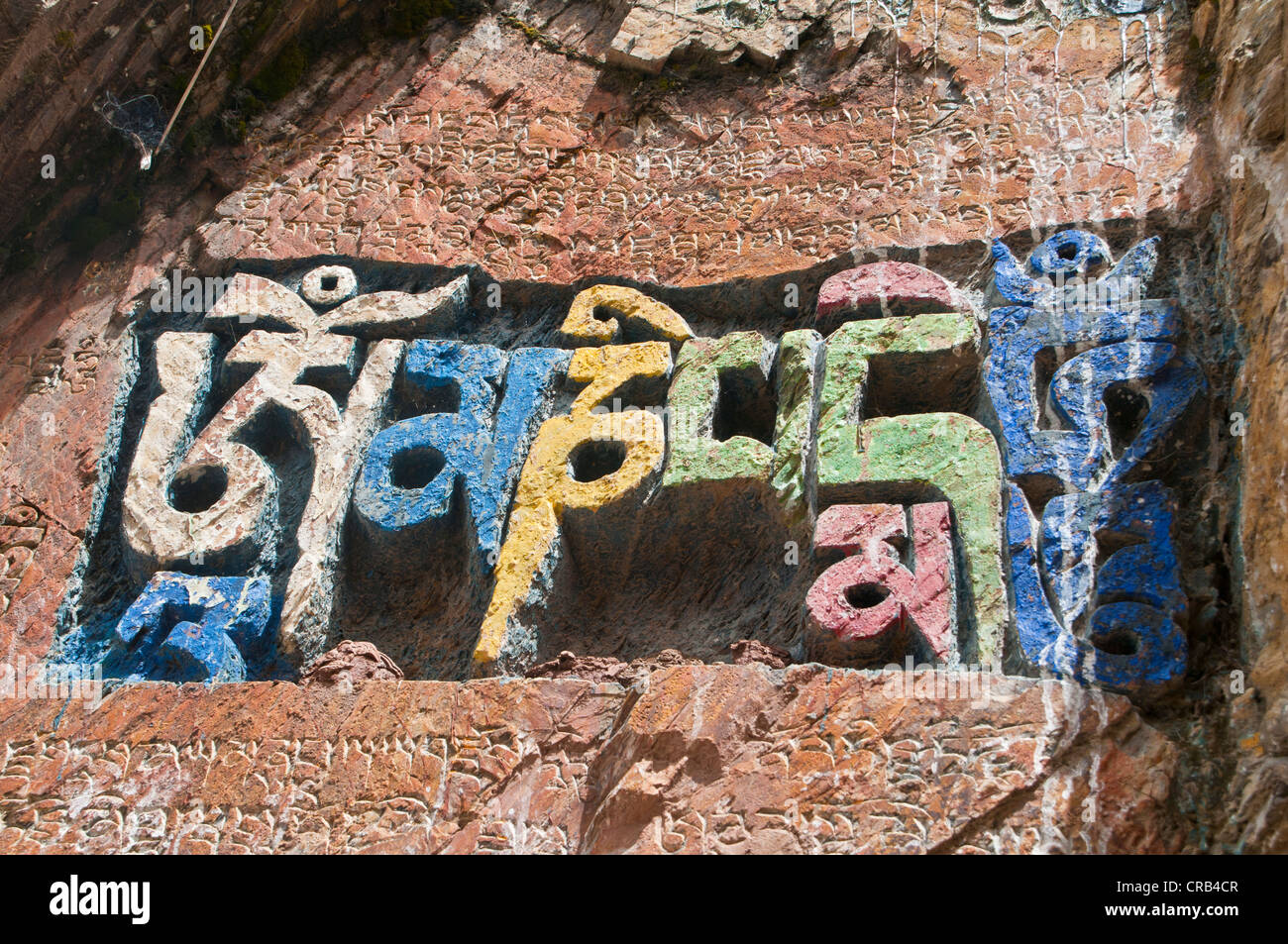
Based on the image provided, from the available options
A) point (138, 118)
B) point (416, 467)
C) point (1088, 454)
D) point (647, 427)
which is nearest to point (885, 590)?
point (1088, 454)

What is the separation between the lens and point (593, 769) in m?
3.89

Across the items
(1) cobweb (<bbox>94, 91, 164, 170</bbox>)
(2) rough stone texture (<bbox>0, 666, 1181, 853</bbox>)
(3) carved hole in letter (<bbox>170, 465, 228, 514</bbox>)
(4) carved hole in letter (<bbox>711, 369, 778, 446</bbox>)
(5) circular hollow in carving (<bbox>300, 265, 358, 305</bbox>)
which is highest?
(1) cobweb (<bbox>94, 91, 164, 170</bbox>)

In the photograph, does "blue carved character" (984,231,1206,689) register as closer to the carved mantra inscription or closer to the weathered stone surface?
the carved mantra inscription

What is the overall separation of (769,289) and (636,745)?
1866 millimetres

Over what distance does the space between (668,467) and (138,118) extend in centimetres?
248

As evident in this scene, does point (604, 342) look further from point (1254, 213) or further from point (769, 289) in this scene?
point (1254, 213)

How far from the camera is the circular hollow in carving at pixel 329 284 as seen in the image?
5359 mm

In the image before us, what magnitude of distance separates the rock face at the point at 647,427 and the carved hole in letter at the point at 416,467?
23 mm

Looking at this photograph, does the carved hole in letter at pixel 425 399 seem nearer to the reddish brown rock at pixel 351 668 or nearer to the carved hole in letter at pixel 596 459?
the carved hole in letter at pixel 596 459

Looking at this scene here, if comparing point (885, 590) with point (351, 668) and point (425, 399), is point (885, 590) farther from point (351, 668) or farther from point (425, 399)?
point (425, 399)

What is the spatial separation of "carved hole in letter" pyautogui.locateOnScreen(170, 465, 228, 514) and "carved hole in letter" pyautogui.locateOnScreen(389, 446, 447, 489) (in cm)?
51

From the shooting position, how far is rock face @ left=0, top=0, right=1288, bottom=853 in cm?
377

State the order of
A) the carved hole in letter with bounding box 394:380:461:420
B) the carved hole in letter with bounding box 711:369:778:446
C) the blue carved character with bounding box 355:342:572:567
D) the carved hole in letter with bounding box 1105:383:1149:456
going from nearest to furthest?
1. the carved hole in letter with bounding box 1105:383:1149:456
2. the blue carved character with bounding box 355:342:572:567
3. the carved hole in letter with bounding box 711:369:778:446
4. the carved hole in letter with bounding box 394:380:461:420

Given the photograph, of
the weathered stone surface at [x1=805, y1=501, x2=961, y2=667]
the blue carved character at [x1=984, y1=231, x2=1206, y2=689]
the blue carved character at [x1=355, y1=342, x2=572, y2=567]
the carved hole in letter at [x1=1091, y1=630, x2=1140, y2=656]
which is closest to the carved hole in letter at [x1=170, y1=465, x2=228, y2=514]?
the blue carved character at [x1=355, y1=342, x2=572, y2=567]
